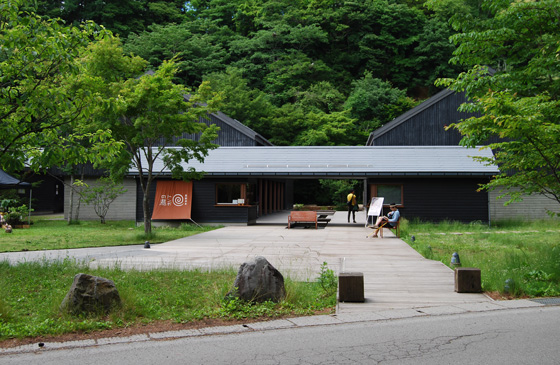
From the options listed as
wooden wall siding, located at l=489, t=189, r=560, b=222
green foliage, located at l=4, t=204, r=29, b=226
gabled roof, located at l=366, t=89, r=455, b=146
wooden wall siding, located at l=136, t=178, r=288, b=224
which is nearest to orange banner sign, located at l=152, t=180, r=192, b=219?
wooden wall siding, located at l=136, t=178, r=288, b=224

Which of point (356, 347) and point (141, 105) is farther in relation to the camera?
point (141, 105)

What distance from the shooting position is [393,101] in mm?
48156

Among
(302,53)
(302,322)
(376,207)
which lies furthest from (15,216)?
(302,53)

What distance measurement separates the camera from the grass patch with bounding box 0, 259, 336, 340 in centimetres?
644

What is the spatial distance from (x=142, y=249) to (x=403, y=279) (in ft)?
27.0

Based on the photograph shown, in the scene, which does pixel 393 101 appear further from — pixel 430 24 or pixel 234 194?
pixel 234 194

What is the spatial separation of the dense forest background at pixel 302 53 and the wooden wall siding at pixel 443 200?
18401 mm

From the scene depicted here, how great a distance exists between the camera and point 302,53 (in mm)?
52188

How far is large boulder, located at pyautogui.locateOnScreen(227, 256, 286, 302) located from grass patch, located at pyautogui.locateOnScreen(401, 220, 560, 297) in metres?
3.84

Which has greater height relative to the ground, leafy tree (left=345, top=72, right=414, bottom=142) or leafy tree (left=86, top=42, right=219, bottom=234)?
leafy tree (left=345, top=72, right=414, bottom=142)

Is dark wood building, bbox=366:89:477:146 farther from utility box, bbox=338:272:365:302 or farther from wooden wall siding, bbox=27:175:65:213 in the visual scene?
wooden wall siding, bbox=27:175:65:213

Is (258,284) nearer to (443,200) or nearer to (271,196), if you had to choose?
(443,200)

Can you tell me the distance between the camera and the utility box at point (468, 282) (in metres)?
8.56

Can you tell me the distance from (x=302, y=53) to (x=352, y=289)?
4688 centimetres
